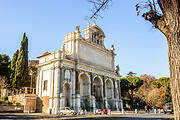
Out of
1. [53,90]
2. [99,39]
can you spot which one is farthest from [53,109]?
[99,39]

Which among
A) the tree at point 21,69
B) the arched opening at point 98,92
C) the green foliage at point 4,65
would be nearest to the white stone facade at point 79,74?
the arched opening at point 98,92

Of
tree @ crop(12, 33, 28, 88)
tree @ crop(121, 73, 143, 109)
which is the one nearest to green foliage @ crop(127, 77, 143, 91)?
tree @ crop(121, 73, 143, 109)

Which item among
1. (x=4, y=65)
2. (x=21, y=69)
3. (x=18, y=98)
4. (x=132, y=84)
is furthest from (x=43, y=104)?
(x=132, y=84)

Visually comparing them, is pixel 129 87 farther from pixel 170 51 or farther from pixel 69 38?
pixel 170 51

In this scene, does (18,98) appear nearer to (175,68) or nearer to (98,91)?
(98,91)

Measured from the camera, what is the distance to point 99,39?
148 feet

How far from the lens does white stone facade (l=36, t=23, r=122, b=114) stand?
31.7m

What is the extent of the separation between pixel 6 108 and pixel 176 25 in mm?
33422

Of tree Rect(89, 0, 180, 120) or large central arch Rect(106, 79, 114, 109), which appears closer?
tree Rect(89, 0, 180, 120)

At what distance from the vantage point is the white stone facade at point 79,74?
31.7 metres

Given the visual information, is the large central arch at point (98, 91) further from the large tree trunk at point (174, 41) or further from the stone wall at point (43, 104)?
the large tree trunk at point (174, 41)

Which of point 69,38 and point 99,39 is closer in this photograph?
point 69,38

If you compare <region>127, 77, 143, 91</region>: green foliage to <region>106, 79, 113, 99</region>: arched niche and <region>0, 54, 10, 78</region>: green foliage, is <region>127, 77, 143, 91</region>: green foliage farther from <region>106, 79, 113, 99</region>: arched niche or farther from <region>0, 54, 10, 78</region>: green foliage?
<region>0, 54, 10, 78</region>: green foliage

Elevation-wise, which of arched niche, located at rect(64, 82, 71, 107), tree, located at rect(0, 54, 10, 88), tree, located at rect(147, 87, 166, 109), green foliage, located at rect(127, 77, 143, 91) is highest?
tree, located at rect(0, 54, 10, 88)
